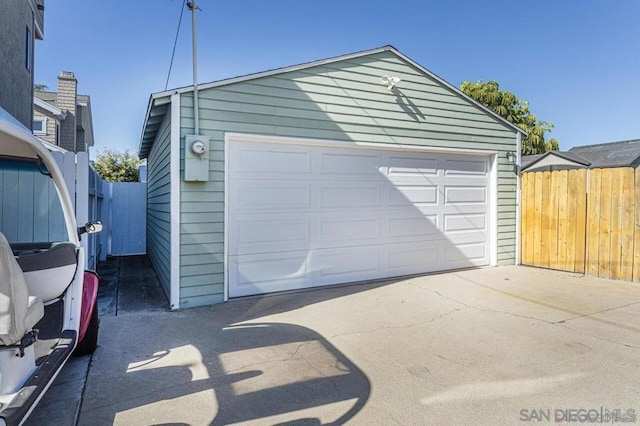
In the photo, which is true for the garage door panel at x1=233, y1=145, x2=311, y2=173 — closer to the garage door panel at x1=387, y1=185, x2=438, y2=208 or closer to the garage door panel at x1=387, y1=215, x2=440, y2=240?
the garage door panel at x1=387, y1=185, x2=438, y2=208

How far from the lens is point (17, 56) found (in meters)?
7.54

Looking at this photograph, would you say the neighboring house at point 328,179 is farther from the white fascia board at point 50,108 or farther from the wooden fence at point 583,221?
the white fascia board at point 50,108

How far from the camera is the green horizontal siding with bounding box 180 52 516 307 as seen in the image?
4988 mm

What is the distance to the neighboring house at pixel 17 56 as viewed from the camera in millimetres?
6624

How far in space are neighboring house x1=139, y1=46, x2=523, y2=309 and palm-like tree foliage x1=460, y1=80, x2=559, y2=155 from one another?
475 inches

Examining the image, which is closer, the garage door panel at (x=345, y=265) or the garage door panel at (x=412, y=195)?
the garage door panel at (x=345, y=265)

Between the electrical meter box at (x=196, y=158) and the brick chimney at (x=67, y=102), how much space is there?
1311 centimetres

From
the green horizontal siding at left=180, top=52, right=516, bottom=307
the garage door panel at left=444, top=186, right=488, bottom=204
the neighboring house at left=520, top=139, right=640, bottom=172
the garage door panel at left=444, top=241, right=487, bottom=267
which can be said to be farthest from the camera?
the garage door panel at left=444, top=241, right=487, bottom=267

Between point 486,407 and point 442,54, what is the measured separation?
12.7 m

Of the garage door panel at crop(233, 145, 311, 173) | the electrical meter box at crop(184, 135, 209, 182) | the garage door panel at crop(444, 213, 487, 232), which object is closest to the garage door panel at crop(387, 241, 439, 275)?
the garage door panel at crop(444, 213, 487, 232)

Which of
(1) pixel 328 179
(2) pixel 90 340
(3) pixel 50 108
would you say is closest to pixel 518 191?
(1) pixel 328 179

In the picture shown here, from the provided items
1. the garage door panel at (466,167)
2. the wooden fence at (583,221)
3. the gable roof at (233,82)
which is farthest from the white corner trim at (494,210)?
the gable roof at (233,82)

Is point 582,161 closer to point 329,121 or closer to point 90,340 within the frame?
point 329,121

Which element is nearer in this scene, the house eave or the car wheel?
the car wheel
